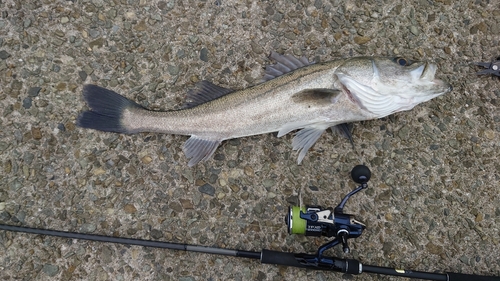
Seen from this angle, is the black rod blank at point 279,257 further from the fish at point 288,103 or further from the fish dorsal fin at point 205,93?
the fish dorsal fin at point 205,93

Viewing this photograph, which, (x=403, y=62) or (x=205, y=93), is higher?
(x=403, y=62)

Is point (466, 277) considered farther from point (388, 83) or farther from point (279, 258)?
point (388, 83)

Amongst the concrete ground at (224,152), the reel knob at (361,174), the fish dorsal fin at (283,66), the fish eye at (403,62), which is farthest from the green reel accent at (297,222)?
the fish eye at (403,62)

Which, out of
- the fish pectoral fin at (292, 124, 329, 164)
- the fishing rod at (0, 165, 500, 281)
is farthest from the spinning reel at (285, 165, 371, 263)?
the fish pectoral fin at (292, 124, 329, 164)

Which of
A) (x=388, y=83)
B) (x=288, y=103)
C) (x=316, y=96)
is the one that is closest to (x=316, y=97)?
(x=316, y=96)

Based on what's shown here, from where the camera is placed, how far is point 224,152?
277 cm

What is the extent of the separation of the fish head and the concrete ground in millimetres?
346

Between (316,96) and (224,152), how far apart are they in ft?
2.70

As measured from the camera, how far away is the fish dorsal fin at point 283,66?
267 cm

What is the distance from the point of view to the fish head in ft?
8.06

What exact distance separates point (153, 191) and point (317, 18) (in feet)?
6.30

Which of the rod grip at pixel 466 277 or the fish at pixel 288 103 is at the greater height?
the fish at pixel 288 103

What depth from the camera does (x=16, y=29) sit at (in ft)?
9.24

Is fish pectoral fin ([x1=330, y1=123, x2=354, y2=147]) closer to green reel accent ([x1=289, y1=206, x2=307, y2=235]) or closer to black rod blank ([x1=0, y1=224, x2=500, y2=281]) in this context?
green reel accent ([x1=289, y1=206, x2=307, y2=235])
